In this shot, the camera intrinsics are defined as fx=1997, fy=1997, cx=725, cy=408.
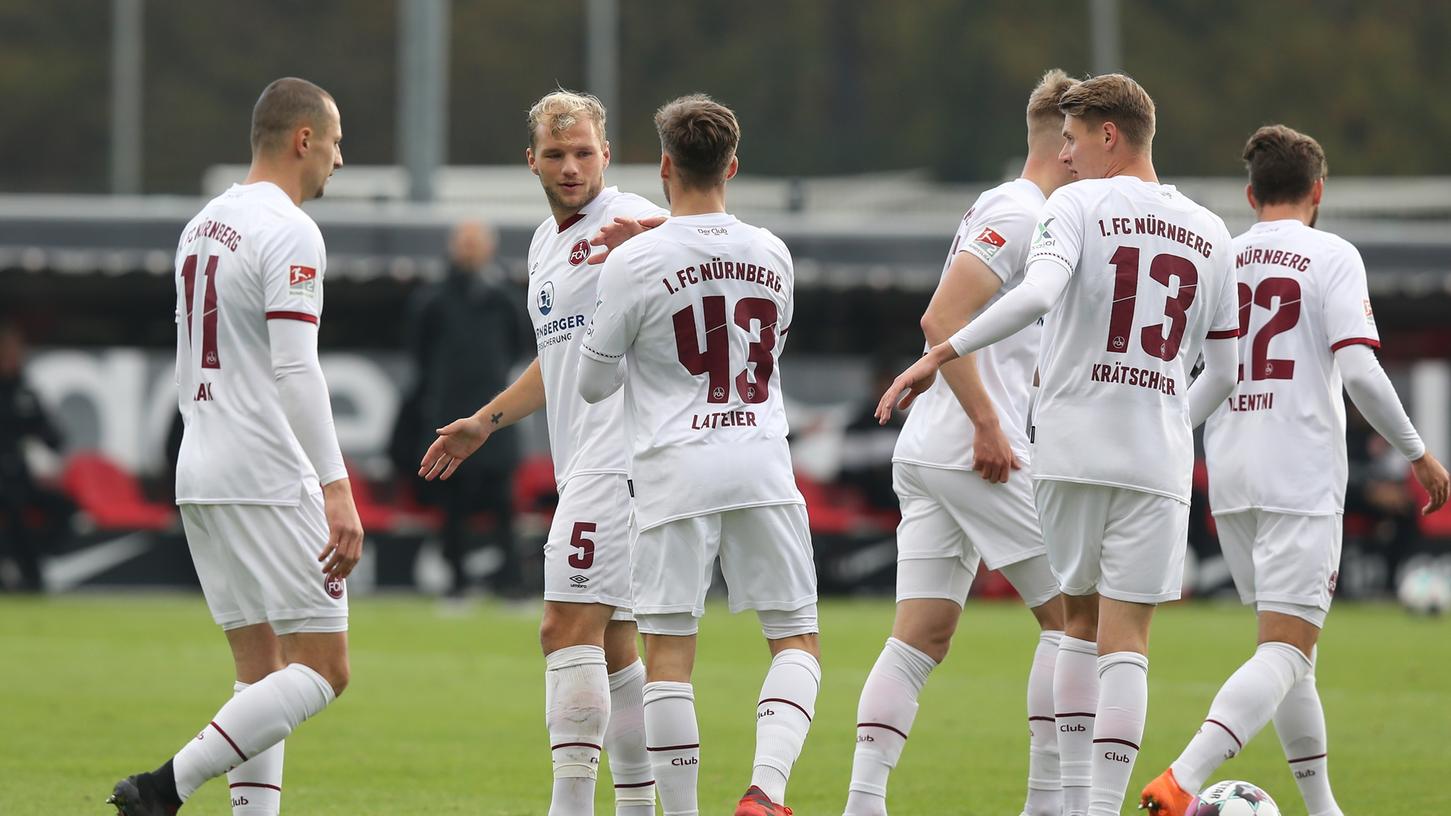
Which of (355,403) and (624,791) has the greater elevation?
(355,403)

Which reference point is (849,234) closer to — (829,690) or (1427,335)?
(1427,335)

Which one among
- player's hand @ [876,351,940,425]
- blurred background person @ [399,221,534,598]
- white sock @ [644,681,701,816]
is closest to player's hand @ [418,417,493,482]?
white sock @ [644,681,701,816]

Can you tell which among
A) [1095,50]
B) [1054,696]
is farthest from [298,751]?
[1095,50]

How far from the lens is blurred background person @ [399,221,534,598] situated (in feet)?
49.4

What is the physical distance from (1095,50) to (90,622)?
78.8 feet

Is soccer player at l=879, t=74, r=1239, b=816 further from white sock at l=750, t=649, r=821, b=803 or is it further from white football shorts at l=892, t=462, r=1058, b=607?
white sock at l=750, t=649, r=821, b=803

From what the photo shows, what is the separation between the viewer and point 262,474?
6160mm

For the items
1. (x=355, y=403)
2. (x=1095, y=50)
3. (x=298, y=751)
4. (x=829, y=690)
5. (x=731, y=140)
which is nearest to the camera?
(x=731, y=140)

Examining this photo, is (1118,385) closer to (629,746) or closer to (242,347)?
(629,746)

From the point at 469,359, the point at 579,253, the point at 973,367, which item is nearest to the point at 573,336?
the point at 579,253

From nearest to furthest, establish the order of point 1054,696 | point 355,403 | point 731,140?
point 731,140 < point 1054,696 < point 355,403

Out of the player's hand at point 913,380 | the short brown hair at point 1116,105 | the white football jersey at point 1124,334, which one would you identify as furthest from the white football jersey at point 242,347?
the short brown hair at point 1116,105

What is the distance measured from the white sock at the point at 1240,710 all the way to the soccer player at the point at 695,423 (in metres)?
1.28

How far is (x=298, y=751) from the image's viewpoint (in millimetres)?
8922
